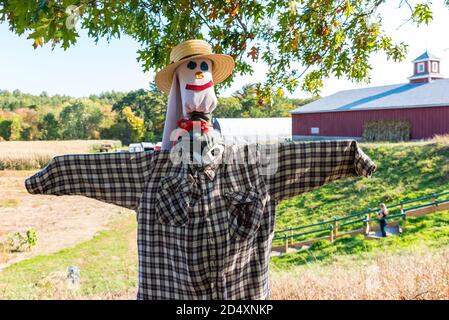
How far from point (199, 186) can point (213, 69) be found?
0.65 m

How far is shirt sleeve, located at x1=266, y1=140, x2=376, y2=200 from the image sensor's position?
1898 millimetres

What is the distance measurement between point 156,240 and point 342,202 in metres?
11.1

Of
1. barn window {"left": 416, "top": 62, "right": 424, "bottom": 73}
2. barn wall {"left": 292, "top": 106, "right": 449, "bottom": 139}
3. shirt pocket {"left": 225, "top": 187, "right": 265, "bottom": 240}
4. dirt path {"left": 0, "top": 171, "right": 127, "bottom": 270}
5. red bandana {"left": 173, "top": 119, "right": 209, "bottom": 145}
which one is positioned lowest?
dirt path {"left": 0, "top": 171, "right": 127, "bottom": 270}

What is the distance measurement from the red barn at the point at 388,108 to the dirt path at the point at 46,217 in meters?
11.5

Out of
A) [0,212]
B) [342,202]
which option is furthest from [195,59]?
[0,212]

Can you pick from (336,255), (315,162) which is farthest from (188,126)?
(336,255)

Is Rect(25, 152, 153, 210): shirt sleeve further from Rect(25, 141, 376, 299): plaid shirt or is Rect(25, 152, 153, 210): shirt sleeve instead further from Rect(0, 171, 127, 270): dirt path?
Rect(0, 171, 127, 270): dirt path

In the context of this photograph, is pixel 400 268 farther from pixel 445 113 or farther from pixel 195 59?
pixel 445 113

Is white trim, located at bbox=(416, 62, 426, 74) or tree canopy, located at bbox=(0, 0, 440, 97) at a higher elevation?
white trim, located at bbox=(416, 62, 426, 74)

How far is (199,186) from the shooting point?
1.79 m

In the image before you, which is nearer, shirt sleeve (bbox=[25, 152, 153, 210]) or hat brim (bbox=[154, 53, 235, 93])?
shirt sleeve (bbox=[25, 152, 153, 210])

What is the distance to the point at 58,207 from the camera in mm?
15727

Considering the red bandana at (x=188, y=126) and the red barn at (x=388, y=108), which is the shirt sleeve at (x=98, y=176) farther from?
the red barn at (x=388, y=108)

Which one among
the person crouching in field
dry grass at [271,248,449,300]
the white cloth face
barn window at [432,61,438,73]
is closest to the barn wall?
barn window at [432,61,438,73]
